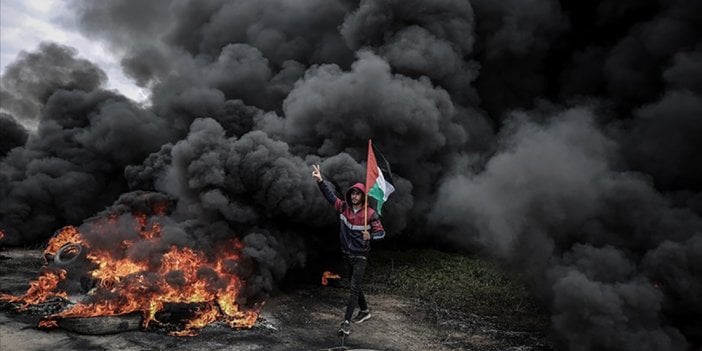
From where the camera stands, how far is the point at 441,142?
15.9 meters

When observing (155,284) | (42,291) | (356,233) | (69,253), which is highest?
(356,233)

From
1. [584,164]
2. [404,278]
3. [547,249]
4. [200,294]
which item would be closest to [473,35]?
[584,164]

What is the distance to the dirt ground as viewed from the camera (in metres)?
7.86

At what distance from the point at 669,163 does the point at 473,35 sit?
10270 millimetres

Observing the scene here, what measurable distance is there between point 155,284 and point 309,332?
324 cm

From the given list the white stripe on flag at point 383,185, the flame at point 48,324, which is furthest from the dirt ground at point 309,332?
the white stripe on flag at point 383,185

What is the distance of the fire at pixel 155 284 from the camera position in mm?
8664

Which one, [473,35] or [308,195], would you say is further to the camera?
[473,35]

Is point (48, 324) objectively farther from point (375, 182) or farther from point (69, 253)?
point (375, 182)

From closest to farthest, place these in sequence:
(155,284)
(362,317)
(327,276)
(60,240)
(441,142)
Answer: (155,284)
(362,317)
(60,240)
(327,276)
(441,142)

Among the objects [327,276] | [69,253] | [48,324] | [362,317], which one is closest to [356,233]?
[362,317]

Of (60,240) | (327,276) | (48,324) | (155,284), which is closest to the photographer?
(48,324)

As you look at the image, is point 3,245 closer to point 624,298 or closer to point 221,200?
point 221,200

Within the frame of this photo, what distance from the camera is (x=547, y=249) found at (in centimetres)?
937
